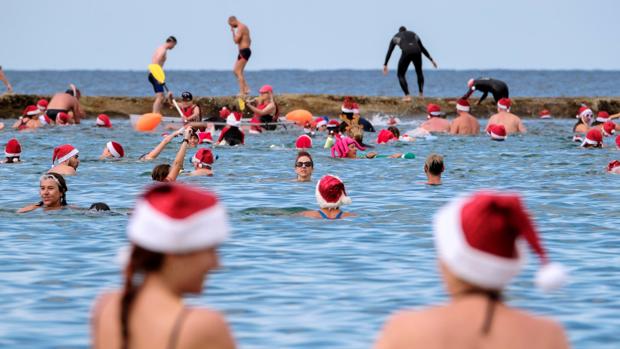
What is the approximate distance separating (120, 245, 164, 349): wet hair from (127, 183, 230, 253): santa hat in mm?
30

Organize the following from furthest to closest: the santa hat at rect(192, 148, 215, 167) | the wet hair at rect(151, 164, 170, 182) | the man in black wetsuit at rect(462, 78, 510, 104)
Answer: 1. the man in black wetsuit at rect(462, 78, 510, 104)
2. the santa hat at rect(192, 148, 215, 167)
3. the wet hair at rect(151, 164, 170, 182)

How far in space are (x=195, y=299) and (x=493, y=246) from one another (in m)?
6.28

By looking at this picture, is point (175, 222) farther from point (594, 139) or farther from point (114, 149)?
point (594, 139)

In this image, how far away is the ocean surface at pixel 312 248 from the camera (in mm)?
9602

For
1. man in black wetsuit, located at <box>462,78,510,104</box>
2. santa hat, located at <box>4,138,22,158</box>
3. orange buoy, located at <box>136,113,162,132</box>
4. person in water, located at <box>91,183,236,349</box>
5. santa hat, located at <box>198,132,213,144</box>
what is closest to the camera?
person in water, located at <box>91,183,236,349</box>

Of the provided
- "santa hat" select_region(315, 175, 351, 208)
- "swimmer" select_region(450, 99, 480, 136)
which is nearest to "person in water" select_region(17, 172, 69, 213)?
"santa hat" select_region(315, 175, 351, 208)

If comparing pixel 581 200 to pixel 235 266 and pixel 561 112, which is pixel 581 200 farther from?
pixel 561 112

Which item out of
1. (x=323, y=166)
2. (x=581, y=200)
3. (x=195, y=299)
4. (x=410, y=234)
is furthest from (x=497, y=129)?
(x=195, y=299)

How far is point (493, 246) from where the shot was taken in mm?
4281

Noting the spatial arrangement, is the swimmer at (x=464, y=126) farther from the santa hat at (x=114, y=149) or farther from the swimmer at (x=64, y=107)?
the swimmer at (x=64, y=107)

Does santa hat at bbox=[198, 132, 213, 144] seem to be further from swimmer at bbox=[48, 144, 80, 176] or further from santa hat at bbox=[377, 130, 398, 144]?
swimmer at bbox=[48, 144, 80, 176]

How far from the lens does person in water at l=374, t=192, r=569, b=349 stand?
165 inches

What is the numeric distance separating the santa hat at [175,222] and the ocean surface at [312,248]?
170 inches

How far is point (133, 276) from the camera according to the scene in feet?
14.5
